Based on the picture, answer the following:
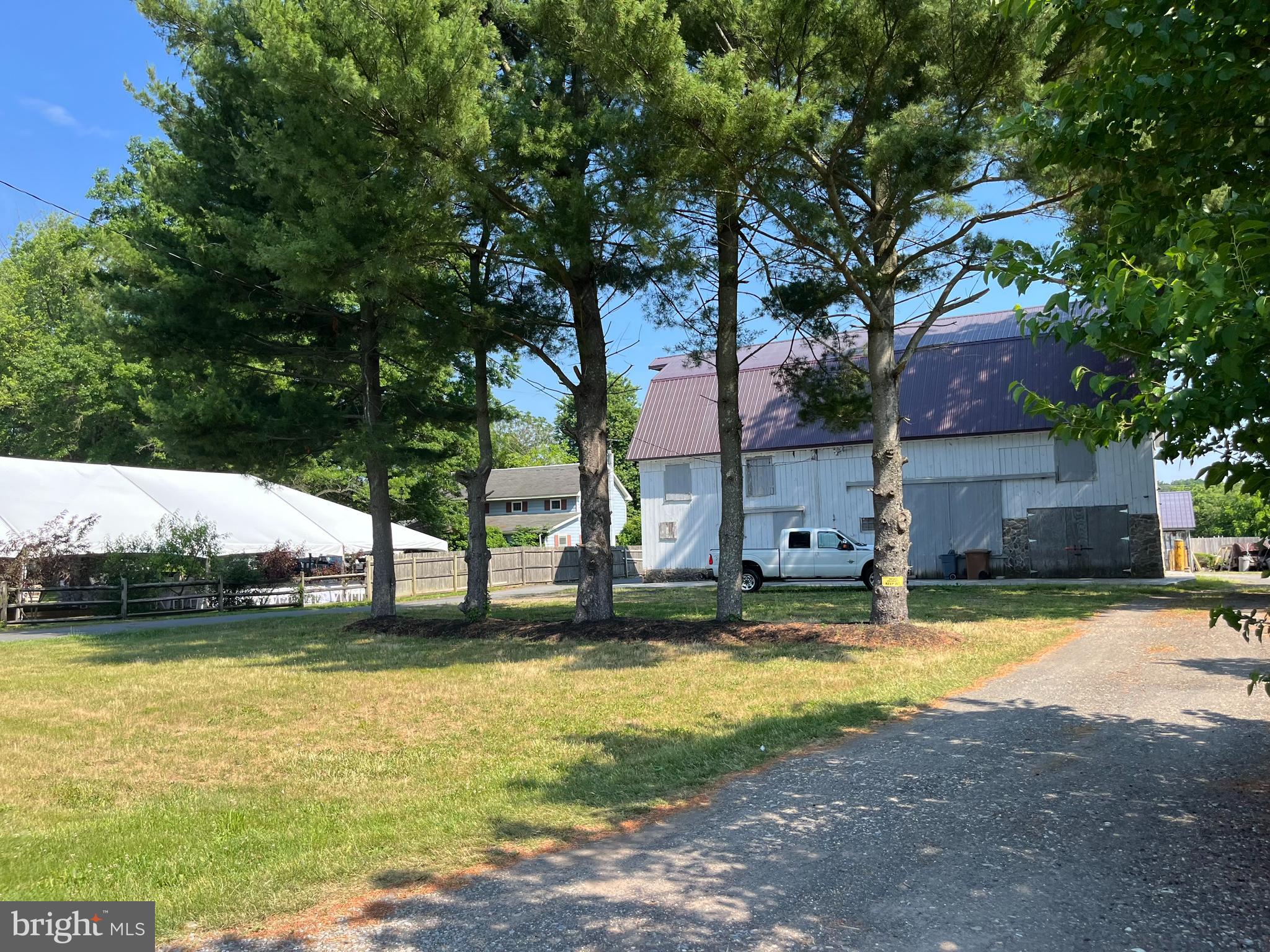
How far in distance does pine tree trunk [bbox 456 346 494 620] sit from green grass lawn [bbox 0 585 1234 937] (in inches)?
109

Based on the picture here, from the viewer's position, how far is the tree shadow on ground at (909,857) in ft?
13.3

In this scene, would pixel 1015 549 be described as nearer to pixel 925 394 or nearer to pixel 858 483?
pixel 858 483

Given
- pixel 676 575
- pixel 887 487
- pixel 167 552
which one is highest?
pixel 887 487

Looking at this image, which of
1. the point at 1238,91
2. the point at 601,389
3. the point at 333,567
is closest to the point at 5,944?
the point at 1238,91

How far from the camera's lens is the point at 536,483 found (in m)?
57.6

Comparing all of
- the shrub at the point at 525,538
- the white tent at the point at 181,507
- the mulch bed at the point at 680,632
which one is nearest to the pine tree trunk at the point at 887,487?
the mulch bed at the point at 680,632

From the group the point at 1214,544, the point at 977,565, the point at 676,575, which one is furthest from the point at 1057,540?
the point at 1214,544

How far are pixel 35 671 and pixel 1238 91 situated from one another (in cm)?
1594

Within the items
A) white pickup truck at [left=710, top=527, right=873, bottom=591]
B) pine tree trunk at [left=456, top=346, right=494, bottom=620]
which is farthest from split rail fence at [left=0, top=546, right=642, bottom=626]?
white pickup truck at [left=710, top=527, right=873, bottom=591]

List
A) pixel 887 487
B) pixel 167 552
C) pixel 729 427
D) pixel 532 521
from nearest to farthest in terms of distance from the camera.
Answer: pixel 887 487, pixel 729 427, pixel 167 552, pixel 532 521

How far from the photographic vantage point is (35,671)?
14.0 meters

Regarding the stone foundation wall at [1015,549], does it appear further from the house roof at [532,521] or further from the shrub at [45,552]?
the house roof at [532,521]

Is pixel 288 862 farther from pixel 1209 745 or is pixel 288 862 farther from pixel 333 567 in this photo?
pixel 333 567

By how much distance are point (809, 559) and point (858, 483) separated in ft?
19.7
